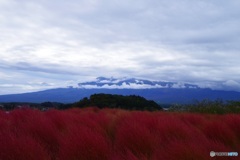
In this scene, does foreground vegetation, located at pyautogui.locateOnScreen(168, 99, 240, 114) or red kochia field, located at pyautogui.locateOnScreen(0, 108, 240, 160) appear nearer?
red kochia field, located at pyautogui.locateOnScreen(0, 108, 240, 160)

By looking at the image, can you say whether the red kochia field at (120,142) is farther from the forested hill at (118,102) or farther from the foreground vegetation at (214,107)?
the forested hill at (118,102)

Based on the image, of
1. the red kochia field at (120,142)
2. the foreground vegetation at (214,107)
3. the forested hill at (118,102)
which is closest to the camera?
the red kochia field at (120,142)

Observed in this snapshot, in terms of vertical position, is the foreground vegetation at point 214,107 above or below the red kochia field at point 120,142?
above

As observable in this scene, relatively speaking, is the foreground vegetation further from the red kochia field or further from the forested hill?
the forested hill

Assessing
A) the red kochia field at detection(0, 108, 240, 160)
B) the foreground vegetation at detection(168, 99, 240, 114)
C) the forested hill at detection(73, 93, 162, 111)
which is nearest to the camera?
the red kochia field at detection(0, 108, 240, 160)

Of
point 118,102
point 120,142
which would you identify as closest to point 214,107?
point 120,142

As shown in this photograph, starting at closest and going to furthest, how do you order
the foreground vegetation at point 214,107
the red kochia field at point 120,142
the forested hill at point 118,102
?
1. the red kochia field at point 120,142
2. the foreground vegetation at point 214,107
3. the forested hill at point 118,102

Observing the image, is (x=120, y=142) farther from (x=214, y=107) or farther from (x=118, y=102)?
(x=118, y=102)

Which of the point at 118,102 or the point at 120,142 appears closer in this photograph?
the point at 120,142

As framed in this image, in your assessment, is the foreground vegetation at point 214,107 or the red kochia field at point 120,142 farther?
the foreground vegetation at point 214,107

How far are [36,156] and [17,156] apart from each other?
0.82 ft

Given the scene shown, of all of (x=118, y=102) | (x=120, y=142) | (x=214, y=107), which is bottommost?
(x=120, y=142)

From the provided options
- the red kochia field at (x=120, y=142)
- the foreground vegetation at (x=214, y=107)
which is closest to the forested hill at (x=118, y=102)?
the foreground vegetation at (x=214, y=107)

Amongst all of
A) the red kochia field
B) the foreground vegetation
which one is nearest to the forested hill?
the foreground vegetation
